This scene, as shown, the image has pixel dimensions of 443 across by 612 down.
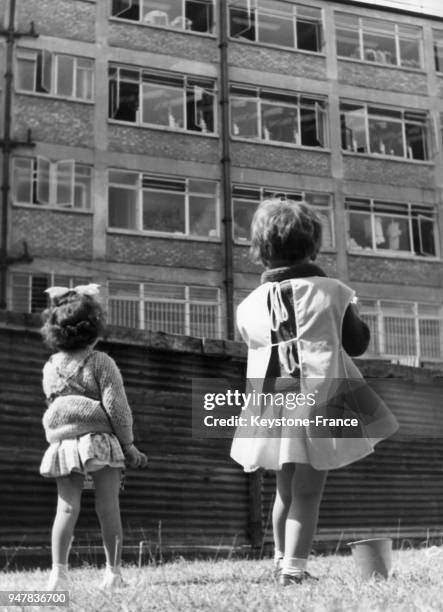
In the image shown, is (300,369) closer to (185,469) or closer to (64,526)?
(64,526)

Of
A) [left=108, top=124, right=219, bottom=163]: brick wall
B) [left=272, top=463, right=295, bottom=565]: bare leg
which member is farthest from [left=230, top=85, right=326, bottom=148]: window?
[left=272, top=463, right=295, bottom=565]: bare leg

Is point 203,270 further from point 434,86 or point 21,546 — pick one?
point 21,546

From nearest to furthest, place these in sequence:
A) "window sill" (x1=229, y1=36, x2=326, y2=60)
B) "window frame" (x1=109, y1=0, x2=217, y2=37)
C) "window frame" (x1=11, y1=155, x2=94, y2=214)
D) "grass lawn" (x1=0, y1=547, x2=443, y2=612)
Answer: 1. "grass lawn" (x1=0, y1=547, x2=443, y2=612)
2. "window frame" (x1=11, y1=155, x2=94, y2=214)
3. "window frame" (x1=109, y1=0, x2=217, y2=37)
4. "window sill" (x1=229, y1=36, x2=326, y2=60)

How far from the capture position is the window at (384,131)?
32.0m

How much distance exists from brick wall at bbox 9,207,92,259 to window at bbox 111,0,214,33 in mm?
6689

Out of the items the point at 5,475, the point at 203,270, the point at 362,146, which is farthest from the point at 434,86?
the point at 5,475

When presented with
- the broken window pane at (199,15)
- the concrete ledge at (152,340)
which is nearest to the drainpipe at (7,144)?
the broken window pane at (199,15)

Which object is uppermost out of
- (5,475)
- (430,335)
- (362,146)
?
(362,146)

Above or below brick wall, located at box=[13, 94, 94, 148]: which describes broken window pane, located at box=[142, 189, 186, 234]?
below

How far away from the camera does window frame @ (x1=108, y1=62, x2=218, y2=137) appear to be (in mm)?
29000

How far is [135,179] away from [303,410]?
81.4 ft

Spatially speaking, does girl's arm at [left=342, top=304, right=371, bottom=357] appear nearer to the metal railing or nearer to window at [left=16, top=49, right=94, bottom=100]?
the metal railing

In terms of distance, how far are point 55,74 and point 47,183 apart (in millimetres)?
3330

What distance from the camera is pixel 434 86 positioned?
33562 mm
